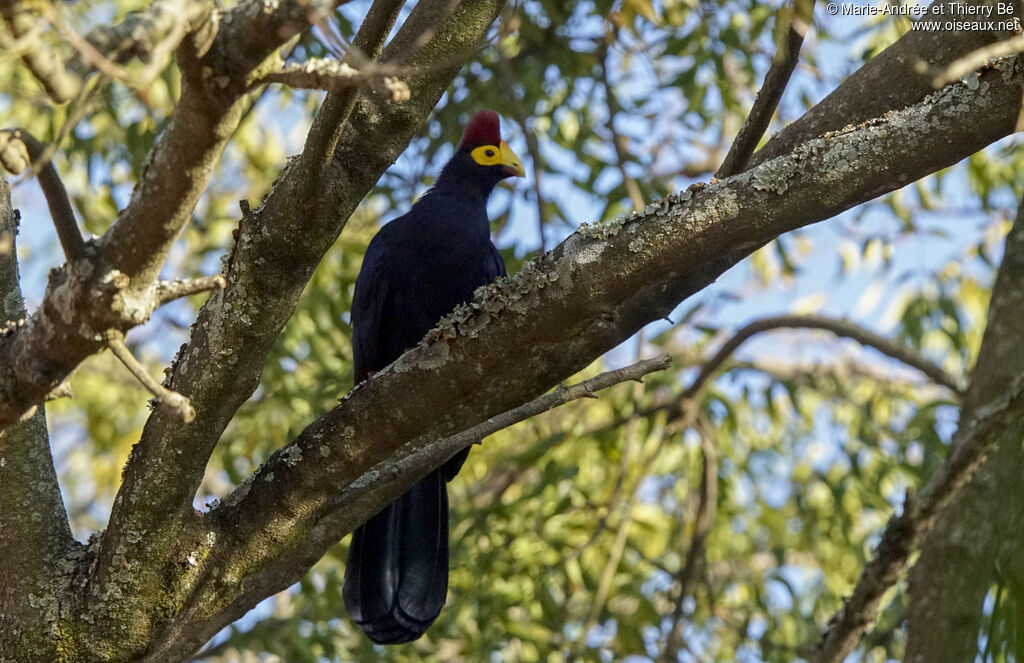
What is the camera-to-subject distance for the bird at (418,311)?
9.80 ft

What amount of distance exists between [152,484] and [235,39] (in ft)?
2.79

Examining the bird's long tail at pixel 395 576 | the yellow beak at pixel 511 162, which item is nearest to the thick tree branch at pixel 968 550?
the bird's long tail at pixel 395 576

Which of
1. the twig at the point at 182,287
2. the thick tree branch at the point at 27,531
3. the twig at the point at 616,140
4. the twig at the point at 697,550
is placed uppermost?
the twig at the point at 616,140

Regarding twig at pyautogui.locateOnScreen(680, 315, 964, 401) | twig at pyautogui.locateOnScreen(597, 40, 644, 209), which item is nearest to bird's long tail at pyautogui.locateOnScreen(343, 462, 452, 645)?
twig at pyautogui.locateOnScreen(680, 315, 964, 401)

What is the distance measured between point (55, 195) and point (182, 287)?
0.21 meters

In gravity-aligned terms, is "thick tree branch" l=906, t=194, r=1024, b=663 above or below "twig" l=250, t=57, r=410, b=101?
above

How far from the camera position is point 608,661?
3895 mm

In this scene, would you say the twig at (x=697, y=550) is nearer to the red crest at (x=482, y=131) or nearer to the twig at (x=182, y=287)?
the red crest at (x=482, y=131)

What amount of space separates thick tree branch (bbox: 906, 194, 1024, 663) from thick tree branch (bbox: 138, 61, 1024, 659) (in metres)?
0.93

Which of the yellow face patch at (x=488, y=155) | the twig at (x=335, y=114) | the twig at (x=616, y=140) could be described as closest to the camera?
the twig at (x=335, y=114)

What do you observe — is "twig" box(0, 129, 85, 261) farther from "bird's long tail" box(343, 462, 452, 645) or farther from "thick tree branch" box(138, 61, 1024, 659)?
"bird's long tail" box(343, 462, 452, 645)

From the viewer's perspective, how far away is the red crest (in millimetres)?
4258

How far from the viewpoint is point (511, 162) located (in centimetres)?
424

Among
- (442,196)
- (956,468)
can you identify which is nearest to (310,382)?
(442,196)
